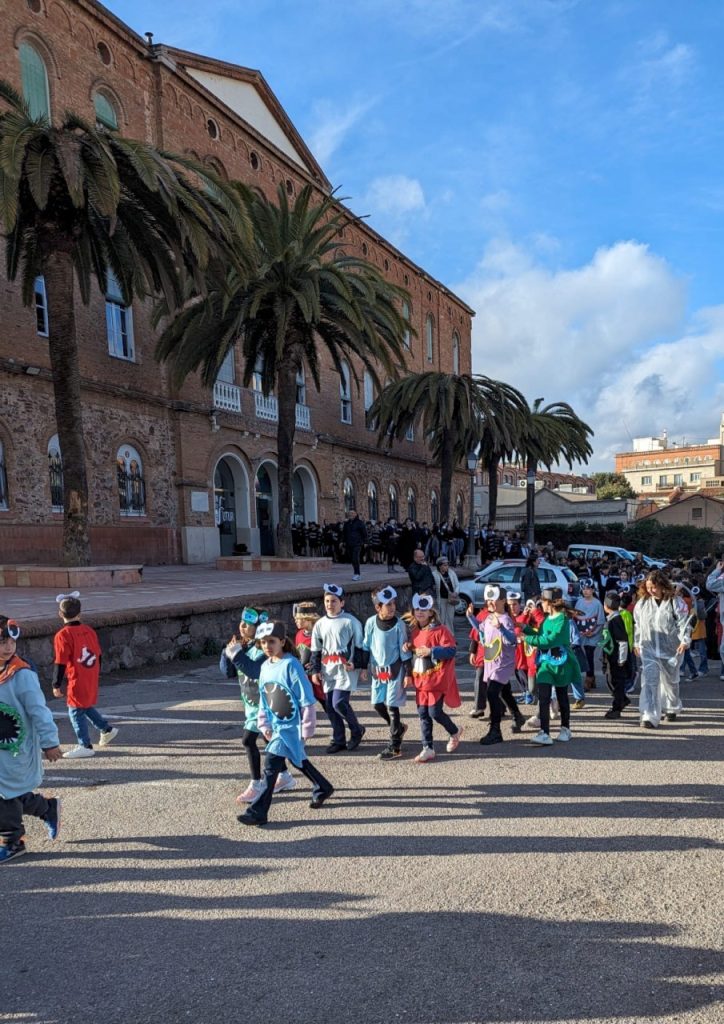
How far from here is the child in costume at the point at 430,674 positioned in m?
6.88

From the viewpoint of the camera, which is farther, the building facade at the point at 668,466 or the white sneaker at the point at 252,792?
the building facade at the point at 668,466

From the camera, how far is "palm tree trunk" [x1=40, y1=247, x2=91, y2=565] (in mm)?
15406

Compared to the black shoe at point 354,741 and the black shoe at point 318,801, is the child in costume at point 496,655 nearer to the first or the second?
the black shoe at point 354,741

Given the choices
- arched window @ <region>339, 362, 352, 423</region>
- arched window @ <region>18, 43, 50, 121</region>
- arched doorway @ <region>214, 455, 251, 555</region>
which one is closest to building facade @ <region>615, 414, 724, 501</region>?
arched window @ <region>339, 362, 352, 423</region>

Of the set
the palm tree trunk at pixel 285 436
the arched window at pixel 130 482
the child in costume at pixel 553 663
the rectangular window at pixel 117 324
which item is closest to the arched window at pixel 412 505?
the arched window at pixel 130 482

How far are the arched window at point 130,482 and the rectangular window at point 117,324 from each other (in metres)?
2.87

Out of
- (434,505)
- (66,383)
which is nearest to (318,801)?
(66,383)

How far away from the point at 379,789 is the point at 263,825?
3.76ft

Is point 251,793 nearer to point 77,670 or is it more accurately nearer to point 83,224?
point 77,670

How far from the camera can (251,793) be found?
588 centimetres

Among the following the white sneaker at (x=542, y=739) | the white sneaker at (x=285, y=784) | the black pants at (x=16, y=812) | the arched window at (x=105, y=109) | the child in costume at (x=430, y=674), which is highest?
the arched window at (x=105, y=109)

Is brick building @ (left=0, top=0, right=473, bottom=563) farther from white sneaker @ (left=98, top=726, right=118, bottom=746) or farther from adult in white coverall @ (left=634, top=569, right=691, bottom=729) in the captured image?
adult in white coverall @ (left=634, top=569, right=691, bottom=729)

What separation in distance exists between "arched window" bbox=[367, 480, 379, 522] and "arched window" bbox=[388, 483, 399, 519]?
1706mm

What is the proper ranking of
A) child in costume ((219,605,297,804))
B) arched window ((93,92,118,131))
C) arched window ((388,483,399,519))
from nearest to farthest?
child in costume ((219,605,297,804))
arched window ((93,92,118,131))
arched window ((388,483,399,519))
